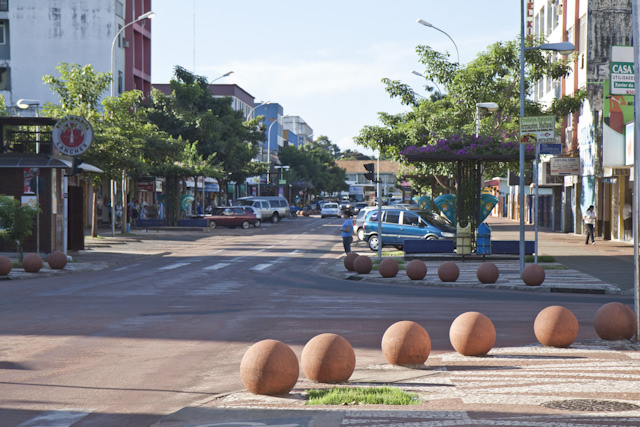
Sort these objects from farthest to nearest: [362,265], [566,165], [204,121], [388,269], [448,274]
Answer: [204,121], [566,165], [362,265], [388,269], [448,274]

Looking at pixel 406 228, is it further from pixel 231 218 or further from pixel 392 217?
pixel 231 218

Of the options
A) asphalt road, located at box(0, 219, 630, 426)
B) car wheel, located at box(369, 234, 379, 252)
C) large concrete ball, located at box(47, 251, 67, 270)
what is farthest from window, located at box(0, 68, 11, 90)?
large concrete ball, located at box(47, 251, 67, 270)

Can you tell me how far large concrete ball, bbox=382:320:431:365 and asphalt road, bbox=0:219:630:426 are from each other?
2.43 ft

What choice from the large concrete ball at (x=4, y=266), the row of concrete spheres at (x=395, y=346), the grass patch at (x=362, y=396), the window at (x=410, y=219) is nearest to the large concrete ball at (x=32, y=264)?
the large concrete ball at (x=4, y=266)

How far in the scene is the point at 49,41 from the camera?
2463 inches

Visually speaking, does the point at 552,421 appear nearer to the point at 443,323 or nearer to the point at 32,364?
the point at 32,364

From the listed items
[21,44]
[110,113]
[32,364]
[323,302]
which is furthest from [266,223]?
[32,364]

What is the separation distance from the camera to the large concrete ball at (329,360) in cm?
844

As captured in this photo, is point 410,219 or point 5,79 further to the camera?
point 5,79

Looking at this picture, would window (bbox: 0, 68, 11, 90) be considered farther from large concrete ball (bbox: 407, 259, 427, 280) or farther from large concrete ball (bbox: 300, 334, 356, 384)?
large concrete ball (bbox: 300, 334, 356, 384)

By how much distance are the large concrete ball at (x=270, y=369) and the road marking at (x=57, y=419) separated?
4.86 feet

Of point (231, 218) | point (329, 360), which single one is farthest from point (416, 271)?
point (231, 218)

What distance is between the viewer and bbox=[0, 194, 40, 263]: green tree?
82.7 ft

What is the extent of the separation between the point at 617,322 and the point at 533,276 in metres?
9.05
